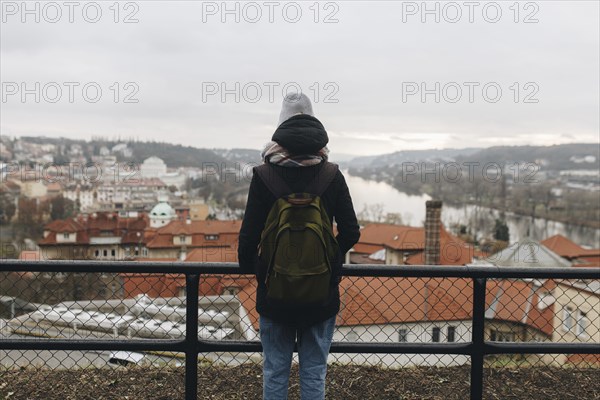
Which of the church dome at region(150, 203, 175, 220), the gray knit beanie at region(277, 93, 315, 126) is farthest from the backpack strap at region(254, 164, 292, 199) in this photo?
the church dome at region(150, 203, 175, 220)

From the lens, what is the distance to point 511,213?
111438 millimetres

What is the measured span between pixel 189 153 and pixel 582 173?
112639 mm

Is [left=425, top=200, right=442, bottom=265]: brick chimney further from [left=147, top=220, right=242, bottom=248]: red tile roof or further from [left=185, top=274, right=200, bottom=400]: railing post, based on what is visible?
[left=185, top=274, right=200, bottom=400]: railing post

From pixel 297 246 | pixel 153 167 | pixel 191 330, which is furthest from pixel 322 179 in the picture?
pixel 153 167

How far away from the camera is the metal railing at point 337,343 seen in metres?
2.84

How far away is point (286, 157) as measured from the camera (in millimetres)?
2264

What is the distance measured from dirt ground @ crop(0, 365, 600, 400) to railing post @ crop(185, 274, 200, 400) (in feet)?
1.70

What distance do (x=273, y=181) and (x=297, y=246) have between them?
0.32 meters

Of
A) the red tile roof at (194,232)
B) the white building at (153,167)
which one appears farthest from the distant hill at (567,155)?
the red tile roof at (194,232)

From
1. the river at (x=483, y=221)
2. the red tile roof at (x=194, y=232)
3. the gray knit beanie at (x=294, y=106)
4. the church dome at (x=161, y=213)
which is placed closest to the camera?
the gray knit beanie at (x=294, y=106)

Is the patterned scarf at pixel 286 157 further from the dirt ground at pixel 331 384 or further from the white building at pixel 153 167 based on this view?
the white building at pixel 153 167

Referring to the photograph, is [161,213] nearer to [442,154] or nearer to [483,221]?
[483,221]

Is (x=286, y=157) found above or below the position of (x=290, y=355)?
above

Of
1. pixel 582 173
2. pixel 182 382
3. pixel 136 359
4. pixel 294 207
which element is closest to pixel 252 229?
pixel 294 207
